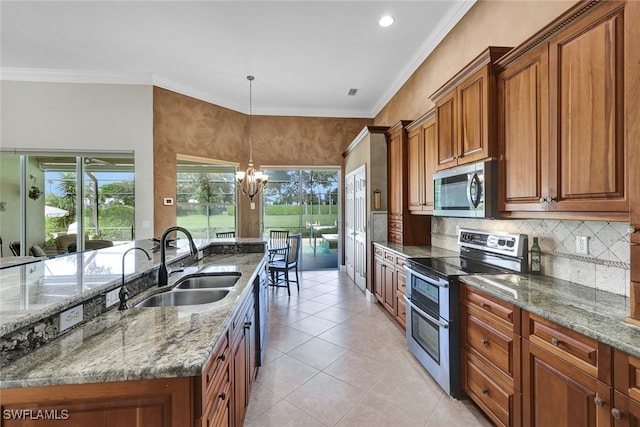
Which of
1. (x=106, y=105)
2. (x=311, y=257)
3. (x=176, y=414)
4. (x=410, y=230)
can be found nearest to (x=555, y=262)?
(x=410, y=230)

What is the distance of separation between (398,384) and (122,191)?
5014 millimetres

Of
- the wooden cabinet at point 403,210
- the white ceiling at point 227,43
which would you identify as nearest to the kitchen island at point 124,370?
the wooden cabinet at point 403,210

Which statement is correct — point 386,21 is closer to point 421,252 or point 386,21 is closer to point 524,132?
point 524,132

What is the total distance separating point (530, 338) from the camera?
1.47 metres

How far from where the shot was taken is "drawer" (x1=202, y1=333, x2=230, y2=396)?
1007 millimetres

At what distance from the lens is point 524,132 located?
179 cm

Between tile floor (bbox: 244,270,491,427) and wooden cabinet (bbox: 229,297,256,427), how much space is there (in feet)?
0.99

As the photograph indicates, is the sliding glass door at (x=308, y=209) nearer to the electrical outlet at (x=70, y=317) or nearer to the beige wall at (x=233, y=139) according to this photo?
the beige wall at (x=233, y=139)

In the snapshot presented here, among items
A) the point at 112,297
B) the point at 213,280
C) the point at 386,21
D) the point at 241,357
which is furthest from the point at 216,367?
the point at 386,21

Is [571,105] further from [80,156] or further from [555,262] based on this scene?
[80,156]

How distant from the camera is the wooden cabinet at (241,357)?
1.51 metres

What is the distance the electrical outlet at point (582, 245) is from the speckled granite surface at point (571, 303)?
0.69 ft

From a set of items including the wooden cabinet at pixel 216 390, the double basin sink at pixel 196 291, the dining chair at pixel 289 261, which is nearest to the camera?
the wooden cabinet at pixel 216 390

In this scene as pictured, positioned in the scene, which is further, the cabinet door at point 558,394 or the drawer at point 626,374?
the cabinet door at point 558,394
